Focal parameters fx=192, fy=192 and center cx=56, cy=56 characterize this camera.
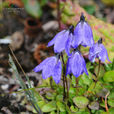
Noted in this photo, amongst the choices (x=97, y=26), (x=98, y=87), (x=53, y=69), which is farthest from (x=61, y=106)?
(x=97, y=26)

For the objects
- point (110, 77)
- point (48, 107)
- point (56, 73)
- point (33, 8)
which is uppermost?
point (33, 8)

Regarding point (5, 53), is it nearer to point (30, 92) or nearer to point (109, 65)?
point (30, 92)

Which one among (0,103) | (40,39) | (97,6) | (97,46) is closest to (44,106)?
(0,103)

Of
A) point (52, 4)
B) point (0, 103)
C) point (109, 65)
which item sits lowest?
point (0, 103)

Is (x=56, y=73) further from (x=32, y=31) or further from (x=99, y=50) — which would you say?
(x=32, y=31)

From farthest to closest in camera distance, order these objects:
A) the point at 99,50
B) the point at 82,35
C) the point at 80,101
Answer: the point at 80,101, the point at 99,50, the point at 82,35
